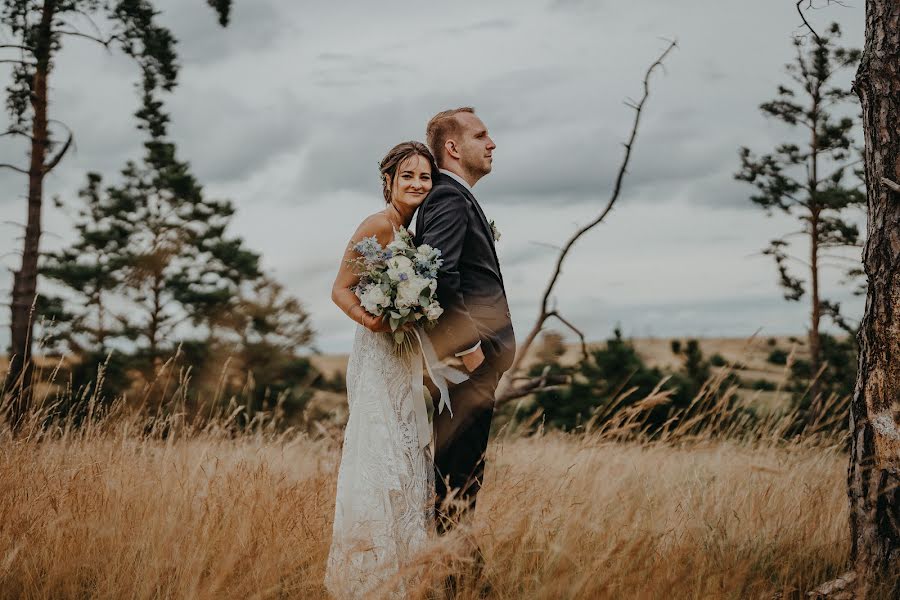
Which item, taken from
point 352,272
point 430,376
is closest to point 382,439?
Answer: point 430,376

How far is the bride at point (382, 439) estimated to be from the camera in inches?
133

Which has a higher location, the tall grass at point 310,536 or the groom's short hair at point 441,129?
the groom's short hair at point 441,129

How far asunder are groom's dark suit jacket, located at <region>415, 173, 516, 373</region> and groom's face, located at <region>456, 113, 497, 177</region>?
136 mm

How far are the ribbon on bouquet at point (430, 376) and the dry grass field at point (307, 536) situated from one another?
0.49 m

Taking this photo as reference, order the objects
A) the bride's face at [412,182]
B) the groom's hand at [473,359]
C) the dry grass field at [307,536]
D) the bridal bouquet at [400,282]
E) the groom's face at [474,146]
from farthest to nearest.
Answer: the groom's face at [474,146]
the bride's face at [412,182]
the groom's hand at [473,359]
the bridal bouquet at [400,282]
the dry grass field at [307,536]

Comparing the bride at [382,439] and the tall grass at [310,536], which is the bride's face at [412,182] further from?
the tall grass at [310,536]

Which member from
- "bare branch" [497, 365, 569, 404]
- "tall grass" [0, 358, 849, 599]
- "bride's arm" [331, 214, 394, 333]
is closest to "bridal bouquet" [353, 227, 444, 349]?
"bride's arm" [331, 214, 394, 333]

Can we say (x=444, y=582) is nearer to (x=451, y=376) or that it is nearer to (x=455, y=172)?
(x=451, y=376)

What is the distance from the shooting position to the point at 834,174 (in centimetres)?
1231

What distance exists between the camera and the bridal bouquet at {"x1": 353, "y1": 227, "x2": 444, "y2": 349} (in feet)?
10.4

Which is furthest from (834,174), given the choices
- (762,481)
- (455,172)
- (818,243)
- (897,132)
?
(455,172)

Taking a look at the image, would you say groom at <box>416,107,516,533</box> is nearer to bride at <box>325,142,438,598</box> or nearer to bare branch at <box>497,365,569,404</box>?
bride at <box>325,142,438,598</box>

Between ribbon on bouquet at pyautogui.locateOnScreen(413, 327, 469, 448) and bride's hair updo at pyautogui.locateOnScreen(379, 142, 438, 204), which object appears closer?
ribbon on bouquet at pyautogui.locateOnScreen(413, 327, 469, 448)

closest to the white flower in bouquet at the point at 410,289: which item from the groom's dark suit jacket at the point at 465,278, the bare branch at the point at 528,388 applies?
the groom's dark suit jacket at the point at 465,278
